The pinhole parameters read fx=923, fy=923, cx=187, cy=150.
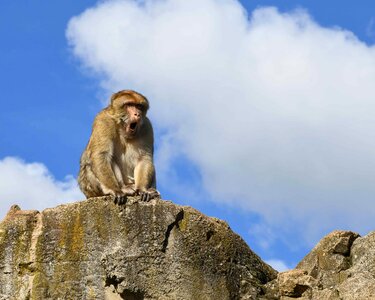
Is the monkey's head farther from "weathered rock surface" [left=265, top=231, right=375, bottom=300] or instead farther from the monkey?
"weathered rock surface" [left=265, top=231, right=375, bottom=300]

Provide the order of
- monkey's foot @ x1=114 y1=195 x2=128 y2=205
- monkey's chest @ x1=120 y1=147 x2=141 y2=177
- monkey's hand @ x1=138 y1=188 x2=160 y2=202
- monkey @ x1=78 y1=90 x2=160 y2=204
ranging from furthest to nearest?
monkey's chest @ x1=120 y1=147 x2=141 y2=177 < monkey @ x1=78 y1=90 x2=160 y2=204 < monkey's hand @ x1=138 y1=188 x2=160 y2=202 < monkey's foot @ x1=114 y1=195 x2=128 y2=205

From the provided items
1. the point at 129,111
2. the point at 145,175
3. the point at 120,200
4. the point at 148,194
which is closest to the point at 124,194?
the point at 148,194

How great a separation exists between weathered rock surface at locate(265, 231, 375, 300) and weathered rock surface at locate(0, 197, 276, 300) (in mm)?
121

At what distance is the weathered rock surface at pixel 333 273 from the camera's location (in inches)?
368

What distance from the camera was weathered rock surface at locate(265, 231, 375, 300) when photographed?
936 cm

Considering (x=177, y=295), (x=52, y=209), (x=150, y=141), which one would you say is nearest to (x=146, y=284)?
(x=177, y=295)

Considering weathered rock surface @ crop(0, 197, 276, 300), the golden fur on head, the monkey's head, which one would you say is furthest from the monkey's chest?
weathered rock surface @ crop(0, 197, 276, 300)

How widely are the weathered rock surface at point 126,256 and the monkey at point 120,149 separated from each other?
187 centimetres

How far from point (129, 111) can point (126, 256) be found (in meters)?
3.34

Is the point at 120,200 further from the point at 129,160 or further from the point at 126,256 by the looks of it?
the point at 129,160

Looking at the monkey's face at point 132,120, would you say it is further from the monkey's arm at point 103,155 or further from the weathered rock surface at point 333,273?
the weathered rock surface at point 333,273

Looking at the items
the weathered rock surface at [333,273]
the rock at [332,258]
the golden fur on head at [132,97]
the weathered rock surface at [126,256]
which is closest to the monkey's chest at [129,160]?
the golden fur on head at [132,97]

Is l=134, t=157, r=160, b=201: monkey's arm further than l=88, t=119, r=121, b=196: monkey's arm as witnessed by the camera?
Yes

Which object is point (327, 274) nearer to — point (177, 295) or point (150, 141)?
point (177, 295)
